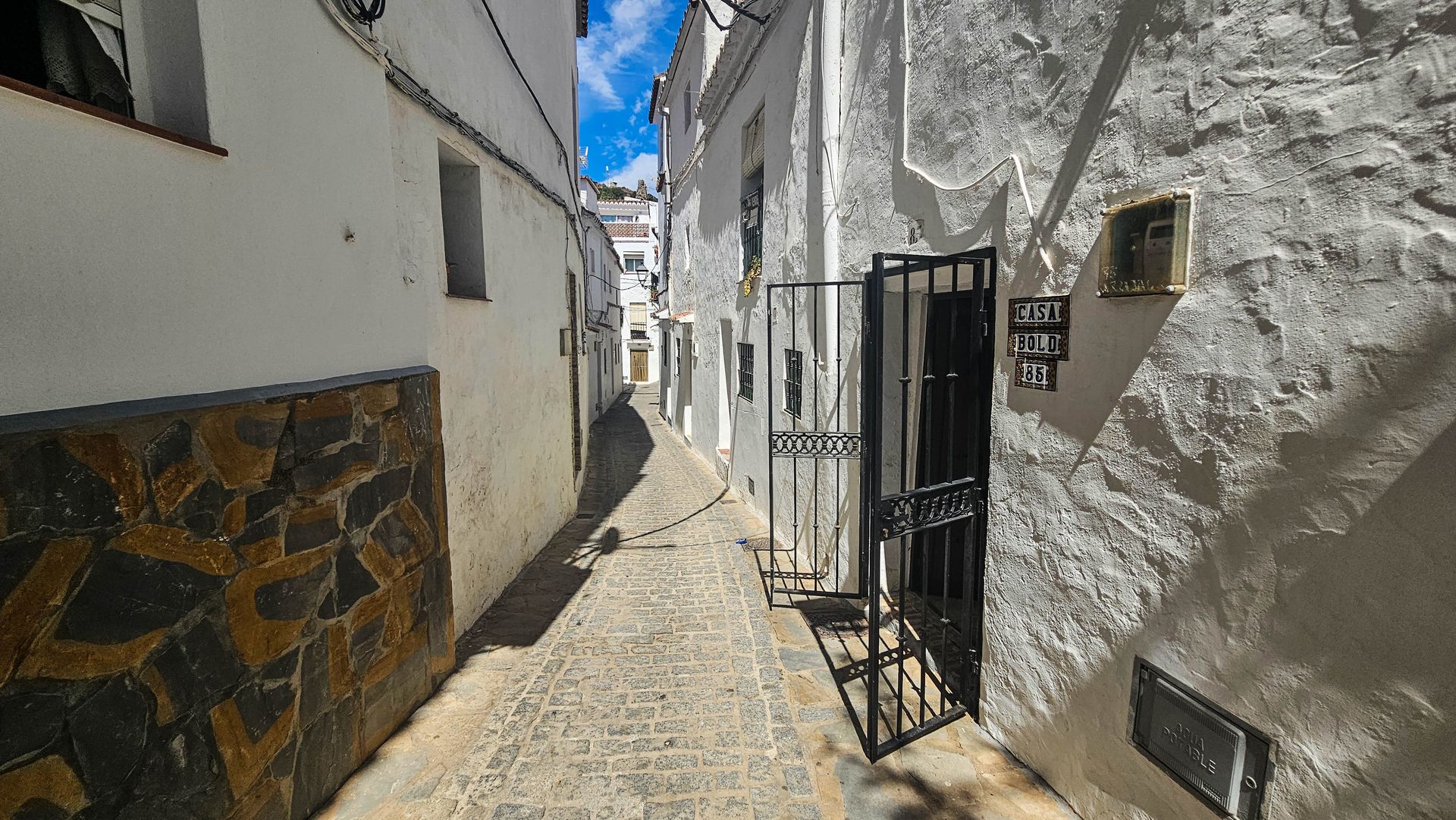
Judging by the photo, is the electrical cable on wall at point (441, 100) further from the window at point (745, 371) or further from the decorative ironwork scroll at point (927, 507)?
the decorative ironwork scroll at point (927, 507)

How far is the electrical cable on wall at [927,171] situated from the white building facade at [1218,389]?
2 centimetres

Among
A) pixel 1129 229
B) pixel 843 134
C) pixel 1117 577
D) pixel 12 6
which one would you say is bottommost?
pixel 1117 577

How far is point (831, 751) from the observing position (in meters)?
3.13

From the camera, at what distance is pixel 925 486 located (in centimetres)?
327

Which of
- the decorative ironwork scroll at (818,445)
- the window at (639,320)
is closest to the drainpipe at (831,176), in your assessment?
the decorative ironwork scroll at (818,445)

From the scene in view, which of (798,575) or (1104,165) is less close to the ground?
(1104,165)

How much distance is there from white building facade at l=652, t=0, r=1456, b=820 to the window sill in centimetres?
324

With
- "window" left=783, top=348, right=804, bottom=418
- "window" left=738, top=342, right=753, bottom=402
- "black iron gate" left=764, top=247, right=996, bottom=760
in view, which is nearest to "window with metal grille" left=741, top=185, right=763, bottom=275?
"window" left=738, top=342, right=753, bottom=402

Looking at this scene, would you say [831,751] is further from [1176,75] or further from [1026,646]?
[1176,75]

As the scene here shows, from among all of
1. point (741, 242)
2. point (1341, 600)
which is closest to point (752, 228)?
point (741, 242)

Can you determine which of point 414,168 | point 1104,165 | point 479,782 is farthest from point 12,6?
point 1104,165

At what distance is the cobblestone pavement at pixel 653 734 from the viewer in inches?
109

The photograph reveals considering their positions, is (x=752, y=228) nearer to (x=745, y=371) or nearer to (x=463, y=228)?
(x=745, y=371)

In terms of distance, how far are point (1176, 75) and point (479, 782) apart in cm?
414
